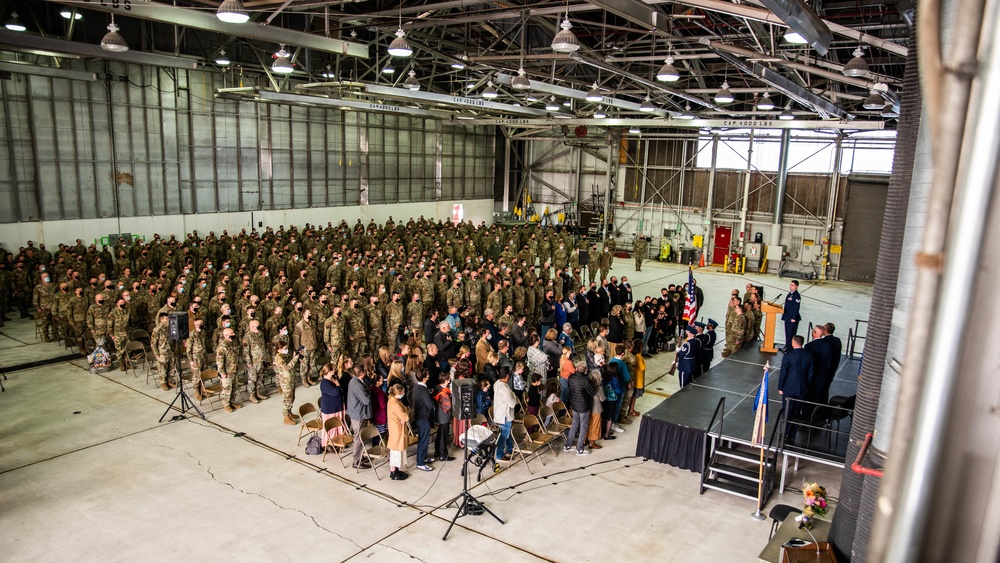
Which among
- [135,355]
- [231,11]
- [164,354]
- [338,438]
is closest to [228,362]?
[164,354]

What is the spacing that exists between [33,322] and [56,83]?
8.39 meters

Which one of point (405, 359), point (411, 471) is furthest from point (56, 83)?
point (411, 471)

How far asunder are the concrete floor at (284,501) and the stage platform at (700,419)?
282mm

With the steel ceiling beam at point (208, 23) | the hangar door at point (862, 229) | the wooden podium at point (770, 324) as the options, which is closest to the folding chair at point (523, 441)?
the wooden podium at point (770, 324)

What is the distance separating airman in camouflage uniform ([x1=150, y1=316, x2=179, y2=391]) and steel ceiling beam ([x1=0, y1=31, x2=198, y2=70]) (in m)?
8.65

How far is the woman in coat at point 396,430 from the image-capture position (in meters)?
8.72

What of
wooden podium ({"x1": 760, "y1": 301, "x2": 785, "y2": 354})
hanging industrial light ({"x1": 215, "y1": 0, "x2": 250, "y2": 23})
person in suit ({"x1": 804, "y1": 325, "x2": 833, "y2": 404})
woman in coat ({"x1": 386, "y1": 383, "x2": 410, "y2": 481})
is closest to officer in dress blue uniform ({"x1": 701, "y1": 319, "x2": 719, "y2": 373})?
wooden podium ({"x1": 760, "y1": 301, "x2": 785, "y2": 354})

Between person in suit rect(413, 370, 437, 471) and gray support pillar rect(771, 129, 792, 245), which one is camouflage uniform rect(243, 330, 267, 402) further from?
gray support pillar rect(771, 129, 792, 245)

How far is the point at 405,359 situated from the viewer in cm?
1070

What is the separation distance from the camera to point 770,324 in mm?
13984

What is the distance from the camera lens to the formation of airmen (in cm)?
1199

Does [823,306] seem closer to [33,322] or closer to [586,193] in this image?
[586,193]

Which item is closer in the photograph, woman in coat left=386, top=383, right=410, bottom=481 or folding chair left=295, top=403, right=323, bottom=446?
woman in coat left=386, top=383, right=410, bottom=481

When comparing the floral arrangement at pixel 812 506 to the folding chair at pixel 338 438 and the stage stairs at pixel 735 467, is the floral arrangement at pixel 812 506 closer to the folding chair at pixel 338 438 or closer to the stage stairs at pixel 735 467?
the stage stairs at pixel 735 467
